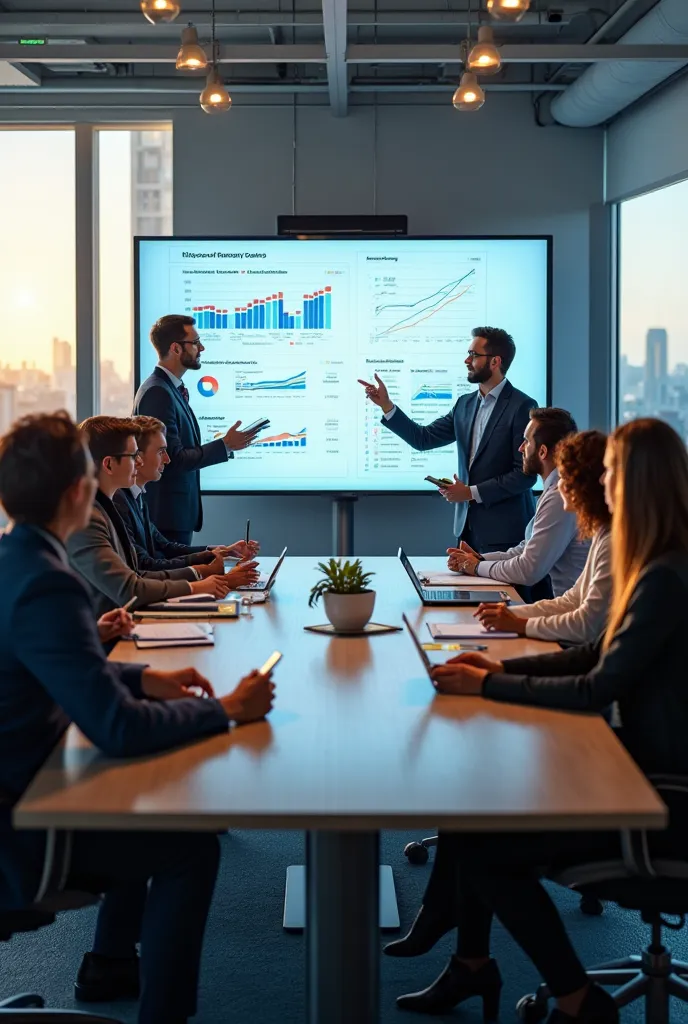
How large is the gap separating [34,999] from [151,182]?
5.38m

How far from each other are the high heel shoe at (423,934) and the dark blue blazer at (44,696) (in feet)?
3.28

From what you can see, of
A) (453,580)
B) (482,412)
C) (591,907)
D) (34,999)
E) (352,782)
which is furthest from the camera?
(482,412)

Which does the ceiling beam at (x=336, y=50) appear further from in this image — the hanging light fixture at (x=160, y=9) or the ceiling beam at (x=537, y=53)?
the hanging light fixture at (x=160, y=9)

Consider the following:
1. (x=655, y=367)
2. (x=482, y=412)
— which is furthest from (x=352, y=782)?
(x=655, y=367)

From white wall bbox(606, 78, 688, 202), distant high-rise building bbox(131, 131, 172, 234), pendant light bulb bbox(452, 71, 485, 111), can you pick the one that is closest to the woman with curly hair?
pendant light bulb bbox(452, 71, 485, 111)

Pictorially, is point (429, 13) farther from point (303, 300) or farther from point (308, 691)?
point (308, 691)

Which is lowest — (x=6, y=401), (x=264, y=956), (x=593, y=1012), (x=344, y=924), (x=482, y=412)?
(x=264, y=956)

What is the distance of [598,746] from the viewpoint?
2.01 m

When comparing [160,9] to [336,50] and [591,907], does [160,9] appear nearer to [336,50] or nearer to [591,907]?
[336,50]

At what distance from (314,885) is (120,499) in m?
2.01

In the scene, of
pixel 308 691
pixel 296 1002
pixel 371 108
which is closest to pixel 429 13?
pixel 371 108

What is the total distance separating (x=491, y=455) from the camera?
511cm

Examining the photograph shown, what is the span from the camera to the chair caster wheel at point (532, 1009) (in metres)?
2.52

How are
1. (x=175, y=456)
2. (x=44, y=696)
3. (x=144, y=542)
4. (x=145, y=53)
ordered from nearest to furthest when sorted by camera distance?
(x=44, y=696), (x=144, y=542), (x=175, y=456), (x=145, y=53)
